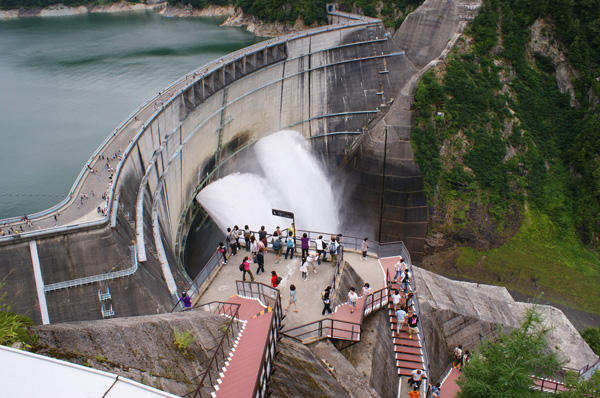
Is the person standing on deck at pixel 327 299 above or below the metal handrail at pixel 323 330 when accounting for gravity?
above

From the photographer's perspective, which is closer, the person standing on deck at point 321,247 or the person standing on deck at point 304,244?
the person standing on deck at point 304,244

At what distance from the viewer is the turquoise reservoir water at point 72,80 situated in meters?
33.5

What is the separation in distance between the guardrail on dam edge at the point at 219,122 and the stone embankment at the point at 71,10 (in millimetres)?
66228

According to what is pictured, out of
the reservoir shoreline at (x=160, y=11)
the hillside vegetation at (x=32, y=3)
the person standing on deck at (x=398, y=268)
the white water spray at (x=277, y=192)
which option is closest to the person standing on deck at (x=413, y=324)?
the person standing on deck at (x=398, y=268)

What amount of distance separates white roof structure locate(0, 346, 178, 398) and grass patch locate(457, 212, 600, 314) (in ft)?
103

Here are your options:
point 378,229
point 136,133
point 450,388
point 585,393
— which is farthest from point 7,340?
point 378,229

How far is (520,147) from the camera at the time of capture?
1496 inches

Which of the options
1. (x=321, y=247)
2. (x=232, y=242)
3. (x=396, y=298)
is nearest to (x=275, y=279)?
(x=321, y=247)

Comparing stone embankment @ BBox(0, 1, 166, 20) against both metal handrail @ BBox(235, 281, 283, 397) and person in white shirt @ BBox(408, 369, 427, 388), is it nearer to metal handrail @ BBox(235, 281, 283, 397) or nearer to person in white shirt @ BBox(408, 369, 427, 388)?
metal handrail @ BBox(235, 281, 283, 397)

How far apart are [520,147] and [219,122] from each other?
2459 centimetres

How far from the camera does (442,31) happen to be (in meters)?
41.3

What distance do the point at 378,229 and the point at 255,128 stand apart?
12.6 meters

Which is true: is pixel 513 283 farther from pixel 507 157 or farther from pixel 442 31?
pixel 442 31

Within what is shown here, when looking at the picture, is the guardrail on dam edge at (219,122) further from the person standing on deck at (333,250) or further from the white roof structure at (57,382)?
the white roof structure at (57,382)
